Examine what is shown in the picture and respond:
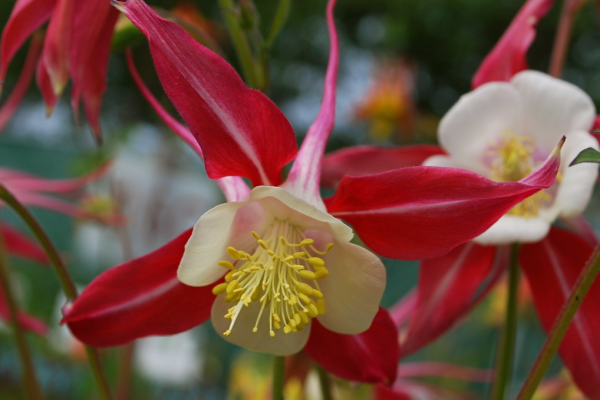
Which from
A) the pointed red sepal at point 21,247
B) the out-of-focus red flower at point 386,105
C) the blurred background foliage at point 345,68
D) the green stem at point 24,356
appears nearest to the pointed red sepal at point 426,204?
the green stem at point 24,356

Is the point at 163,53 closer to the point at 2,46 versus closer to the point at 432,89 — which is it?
the point at 2,46

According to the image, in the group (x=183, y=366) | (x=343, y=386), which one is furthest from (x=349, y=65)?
(x=343, y=386)

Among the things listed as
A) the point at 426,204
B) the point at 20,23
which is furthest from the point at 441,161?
the point at 20,23

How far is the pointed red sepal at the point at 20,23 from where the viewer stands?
35cm

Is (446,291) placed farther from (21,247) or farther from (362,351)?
(21,247)

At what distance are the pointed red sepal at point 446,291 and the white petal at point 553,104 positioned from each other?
9 cm

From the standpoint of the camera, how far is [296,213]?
31 cm

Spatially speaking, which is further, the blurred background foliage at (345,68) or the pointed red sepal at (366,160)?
the blurred background foliage at (345,68)

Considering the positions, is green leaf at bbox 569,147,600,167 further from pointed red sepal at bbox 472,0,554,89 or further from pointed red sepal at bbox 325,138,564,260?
pointed red sepal at bbox 472,0,554,89

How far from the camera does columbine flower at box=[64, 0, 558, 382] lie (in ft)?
0.84

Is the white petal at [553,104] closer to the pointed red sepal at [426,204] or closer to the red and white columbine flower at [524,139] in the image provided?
the red and white columbine flower at [524,139]

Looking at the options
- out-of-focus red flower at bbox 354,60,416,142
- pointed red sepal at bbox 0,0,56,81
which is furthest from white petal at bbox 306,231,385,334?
out-of-focus red flower at bbox 354,60,416,142

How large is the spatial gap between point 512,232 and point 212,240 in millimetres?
167

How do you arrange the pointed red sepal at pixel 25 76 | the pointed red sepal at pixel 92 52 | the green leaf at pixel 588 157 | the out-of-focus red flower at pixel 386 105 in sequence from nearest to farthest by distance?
the green leaf at pixel 588 157 < the pointed red sepal at pixel 92 52 < the pointed red sepal at pixel 25 76 < the out-of-focus red flower at pixel 386 105
